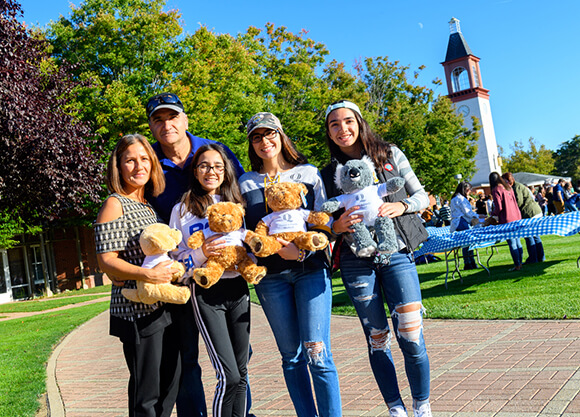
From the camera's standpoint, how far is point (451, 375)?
4895 mm

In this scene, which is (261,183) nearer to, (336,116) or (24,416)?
(336,116)

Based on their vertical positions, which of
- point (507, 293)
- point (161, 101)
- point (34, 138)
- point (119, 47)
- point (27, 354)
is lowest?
point (507, 293)

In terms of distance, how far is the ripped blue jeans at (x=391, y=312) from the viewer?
3461 millimetres

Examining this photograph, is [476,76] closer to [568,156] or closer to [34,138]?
[568,156]

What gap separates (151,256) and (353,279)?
1.30 metres

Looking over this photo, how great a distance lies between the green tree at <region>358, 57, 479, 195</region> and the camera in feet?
111

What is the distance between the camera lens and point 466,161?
124 feet

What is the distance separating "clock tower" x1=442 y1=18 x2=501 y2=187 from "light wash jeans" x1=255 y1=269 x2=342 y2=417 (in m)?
77.9

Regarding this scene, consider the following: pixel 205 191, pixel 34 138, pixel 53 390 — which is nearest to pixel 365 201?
pixel 205 191

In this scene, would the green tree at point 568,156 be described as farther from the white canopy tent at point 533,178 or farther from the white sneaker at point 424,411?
the white sneaker at point 424,411

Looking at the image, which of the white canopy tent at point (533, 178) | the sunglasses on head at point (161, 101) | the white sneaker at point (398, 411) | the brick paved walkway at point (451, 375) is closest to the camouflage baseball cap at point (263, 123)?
the sunglasses on head at point (161, 101)

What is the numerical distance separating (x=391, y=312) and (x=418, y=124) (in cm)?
3162

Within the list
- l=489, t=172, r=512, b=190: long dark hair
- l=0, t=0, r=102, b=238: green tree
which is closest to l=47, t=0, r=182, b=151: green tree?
l=0, t=0, r=102, b=238: green tree

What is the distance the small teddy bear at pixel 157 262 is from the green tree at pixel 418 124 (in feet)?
102
